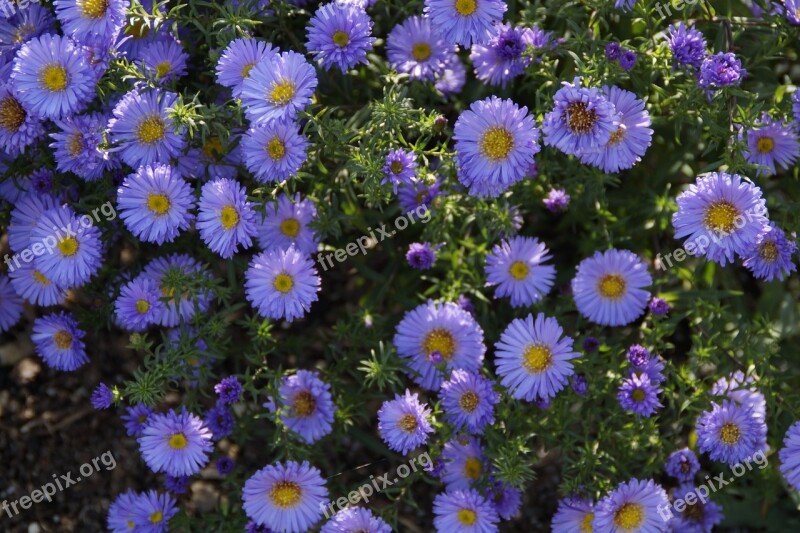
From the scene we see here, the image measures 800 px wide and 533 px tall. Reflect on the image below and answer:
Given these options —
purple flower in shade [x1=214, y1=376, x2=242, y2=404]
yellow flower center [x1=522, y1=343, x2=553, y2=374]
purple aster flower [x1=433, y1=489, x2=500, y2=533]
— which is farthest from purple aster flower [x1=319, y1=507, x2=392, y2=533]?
yellow flower center [x1=522, y1=343, x2=553, y2=374]

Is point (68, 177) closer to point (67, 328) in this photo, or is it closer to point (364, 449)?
point (67, 328)

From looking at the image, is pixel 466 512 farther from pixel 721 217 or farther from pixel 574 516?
pixel 721 217

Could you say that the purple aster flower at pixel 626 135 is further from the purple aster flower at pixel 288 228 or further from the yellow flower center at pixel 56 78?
the yellow flower center at pixel 56 78

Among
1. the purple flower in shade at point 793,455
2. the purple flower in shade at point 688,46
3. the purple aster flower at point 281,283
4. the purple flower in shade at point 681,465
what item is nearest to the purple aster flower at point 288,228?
the purple aster flower at point 281,283

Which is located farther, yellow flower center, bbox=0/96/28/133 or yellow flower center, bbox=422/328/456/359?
yellow flower center, bbox=422/328/456/359

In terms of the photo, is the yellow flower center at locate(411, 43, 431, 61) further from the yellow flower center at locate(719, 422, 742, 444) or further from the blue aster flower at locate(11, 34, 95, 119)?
the yellow flower center at locate(719, 422, 742, 444)

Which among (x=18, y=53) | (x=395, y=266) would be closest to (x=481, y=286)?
(x=395, y=266)
